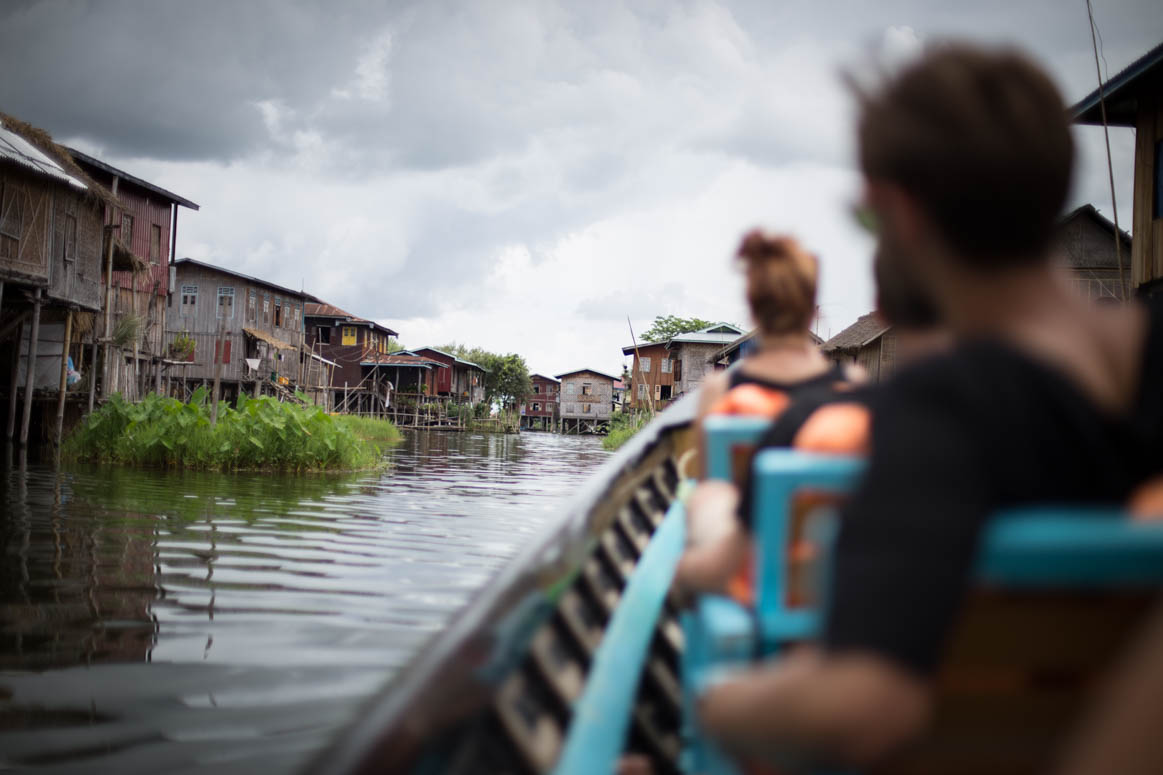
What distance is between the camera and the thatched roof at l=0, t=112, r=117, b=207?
1995 centimetres

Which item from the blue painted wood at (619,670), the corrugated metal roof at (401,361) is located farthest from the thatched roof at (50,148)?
the corrugated metal roof at (401,361)

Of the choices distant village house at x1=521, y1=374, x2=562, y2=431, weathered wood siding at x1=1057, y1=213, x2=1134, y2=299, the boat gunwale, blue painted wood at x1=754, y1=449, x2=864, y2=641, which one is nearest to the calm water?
the boat gunwale

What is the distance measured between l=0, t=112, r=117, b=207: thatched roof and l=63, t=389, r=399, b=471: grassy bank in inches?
267

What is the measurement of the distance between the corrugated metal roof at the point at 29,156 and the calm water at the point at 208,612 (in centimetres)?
834

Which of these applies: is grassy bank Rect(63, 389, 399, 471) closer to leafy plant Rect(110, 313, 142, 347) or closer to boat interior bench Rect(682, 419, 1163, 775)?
leafy plant Rect(110, 313, 142, 347)

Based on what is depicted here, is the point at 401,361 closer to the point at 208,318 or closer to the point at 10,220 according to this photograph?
the point at 208,318

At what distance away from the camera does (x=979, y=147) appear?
1.07 meters

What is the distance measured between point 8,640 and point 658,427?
394 cm

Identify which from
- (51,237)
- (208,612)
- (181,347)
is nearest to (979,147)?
(208,612)

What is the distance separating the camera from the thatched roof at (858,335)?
28.0 meters

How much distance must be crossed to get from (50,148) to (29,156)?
3.76 metres

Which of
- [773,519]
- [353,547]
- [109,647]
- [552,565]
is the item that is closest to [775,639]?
[773,519]

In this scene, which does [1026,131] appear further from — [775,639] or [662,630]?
[662,630]

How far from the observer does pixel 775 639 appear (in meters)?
1.50
